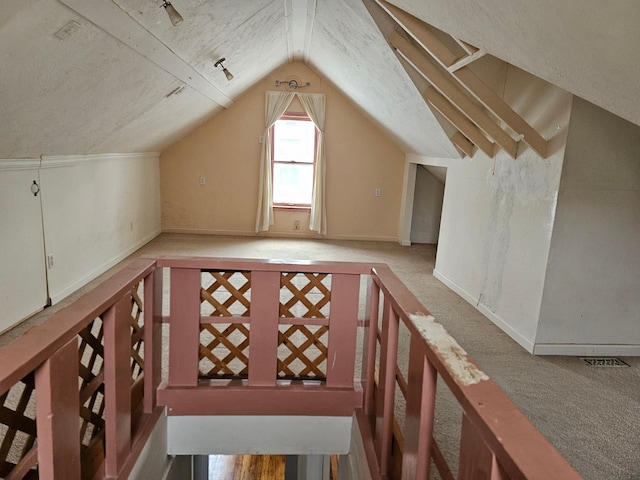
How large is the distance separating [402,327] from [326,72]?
370 cm

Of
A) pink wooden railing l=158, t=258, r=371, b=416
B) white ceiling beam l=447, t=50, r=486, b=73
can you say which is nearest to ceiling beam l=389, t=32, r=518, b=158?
white ceiling beam l=447, t=50, r=486, b=73

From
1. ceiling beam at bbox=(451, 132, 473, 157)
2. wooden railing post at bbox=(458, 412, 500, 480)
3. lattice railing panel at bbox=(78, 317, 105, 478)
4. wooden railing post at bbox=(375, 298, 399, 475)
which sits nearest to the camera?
wooden railing post at bbox=(458, 412, 500, 480)

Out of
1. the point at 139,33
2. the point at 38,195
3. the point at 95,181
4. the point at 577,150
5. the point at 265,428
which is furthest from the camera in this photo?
the point at 95,181

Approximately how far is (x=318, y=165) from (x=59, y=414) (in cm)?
568

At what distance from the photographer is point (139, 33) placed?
8.02 feet

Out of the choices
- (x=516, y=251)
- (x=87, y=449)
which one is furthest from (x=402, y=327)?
(x=87, y=449)

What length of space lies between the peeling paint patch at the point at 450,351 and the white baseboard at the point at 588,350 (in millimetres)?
2198

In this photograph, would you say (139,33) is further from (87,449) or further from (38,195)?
(87,449)

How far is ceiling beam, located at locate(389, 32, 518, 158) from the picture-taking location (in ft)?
10.8

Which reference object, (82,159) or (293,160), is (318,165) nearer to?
(293,160)

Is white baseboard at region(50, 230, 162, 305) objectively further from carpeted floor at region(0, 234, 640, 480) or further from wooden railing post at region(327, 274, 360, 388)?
wooden railing post at region(327, 274, 360, 388)

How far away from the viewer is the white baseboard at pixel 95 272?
368 cm

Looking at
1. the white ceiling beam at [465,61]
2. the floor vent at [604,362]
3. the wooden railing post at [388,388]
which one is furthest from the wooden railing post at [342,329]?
the floor vent at [604,362]

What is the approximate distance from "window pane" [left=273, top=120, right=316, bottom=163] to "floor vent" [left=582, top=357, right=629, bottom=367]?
15.5ft
